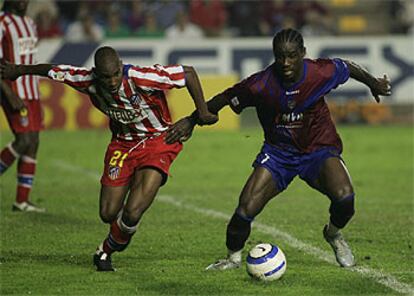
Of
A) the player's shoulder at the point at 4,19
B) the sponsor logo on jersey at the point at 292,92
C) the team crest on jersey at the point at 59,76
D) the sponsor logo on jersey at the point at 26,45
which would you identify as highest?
the sponsor logo on jersey at the point at 292,92

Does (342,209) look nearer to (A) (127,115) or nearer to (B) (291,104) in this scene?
(B) (291,104)

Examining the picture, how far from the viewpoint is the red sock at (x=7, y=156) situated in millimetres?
12945

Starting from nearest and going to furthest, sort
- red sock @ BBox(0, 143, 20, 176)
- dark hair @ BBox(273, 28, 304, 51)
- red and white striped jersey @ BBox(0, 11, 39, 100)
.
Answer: dark hair @ BBox(273, 28, 304, 51)
red and white striped jersey @ BBox(0, 11, 39, 100)
red sock @ BBox(0, 143, 20, 176)

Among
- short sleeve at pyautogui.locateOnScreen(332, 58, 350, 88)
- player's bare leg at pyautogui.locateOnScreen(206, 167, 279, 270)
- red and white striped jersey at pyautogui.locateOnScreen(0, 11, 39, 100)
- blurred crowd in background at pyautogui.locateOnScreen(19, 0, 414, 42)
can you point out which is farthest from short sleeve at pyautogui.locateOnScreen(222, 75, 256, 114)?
blurred crowd in background at pyautogui.locateOnScreen(19, 0, 414, 42)

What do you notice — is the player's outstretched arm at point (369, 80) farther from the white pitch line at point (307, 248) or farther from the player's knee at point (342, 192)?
the white pitch line at point (307, 248)

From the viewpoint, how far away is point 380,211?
12984 millimetres

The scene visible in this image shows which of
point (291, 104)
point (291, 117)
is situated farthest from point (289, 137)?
point (291, 104)

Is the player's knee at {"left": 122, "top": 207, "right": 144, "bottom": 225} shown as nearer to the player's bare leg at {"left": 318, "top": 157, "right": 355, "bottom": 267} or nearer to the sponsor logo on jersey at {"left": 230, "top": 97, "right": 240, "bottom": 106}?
the sponsor logo on jersey at {"left": 230, "top": 97, "right": 240, "bottom": 106}

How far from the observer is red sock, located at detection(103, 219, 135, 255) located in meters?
8.98

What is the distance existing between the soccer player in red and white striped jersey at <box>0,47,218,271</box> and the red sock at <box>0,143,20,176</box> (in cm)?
366

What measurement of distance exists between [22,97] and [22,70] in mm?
3411

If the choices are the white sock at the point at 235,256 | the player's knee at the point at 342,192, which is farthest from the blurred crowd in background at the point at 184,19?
the player's knee at the point at 342,192

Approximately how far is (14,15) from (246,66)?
38.7 ft

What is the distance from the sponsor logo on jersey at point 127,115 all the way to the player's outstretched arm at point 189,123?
0.28 metres
